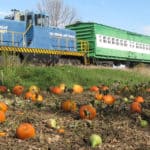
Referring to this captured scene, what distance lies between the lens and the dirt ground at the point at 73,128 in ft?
15.8

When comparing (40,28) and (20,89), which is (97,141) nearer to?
(20,89)

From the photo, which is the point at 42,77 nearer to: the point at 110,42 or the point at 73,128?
the point at 73,128

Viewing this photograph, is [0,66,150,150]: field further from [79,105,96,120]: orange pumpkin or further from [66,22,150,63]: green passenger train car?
[66,22,150,63]: green passenger train car

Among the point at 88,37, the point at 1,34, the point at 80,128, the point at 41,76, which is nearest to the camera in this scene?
the point at 80,128

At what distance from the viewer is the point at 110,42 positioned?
36125 mm

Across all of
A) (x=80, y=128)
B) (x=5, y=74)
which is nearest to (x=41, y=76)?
(x=5, y=74)

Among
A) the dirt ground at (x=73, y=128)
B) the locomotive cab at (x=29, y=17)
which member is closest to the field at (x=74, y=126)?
the dirt ground at (x=73, y=128)

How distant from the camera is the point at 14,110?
6.53 meters

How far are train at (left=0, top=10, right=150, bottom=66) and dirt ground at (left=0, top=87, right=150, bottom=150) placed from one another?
13518mm

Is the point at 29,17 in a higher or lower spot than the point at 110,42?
higher

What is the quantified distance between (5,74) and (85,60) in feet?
65.8

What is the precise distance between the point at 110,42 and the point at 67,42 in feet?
21.1

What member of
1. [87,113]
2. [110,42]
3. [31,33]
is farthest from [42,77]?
[110,42]

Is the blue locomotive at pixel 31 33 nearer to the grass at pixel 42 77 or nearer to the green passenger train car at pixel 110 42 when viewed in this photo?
the green passenger train car at pixel 110 42
